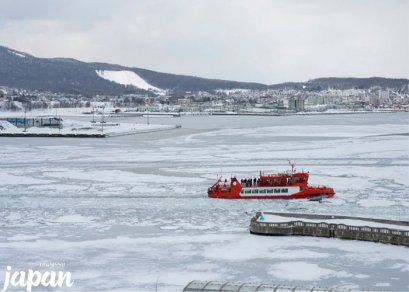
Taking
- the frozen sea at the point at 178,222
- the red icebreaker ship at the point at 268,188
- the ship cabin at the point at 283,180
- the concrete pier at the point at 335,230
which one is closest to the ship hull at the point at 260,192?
the red icebreaker ship at the point at 268,188

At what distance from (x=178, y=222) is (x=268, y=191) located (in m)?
5.98

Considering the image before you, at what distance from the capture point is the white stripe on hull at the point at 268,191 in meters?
22.3

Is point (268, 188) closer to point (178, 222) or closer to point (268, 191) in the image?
point (268, 191)

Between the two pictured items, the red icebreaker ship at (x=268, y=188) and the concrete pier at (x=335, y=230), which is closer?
the concrete pier at (x=335, y=230)

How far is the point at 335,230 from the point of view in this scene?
15.2 meters

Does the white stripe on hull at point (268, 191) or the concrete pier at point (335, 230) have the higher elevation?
the concrete pier at point (335, 230)

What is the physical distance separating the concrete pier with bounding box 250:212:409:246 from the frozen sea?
0.27m

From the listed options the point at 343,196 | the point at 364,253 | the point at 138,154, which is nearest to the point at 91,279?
the point at 364,253

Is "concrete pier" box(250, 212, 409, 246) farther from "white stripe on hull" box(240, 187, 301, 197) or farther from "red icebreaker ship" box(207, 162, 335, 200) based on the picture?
"white stripe on hull" box(240, 187, 301, 197)

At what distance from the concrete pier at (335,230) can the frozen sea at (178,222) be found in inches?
10.7

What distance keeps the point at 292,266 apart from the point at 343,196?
9072 millimetres

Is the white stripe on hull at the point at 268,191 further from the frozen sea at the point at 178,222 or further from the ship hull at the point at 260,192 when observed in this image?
the frozen sea at the point at 178,222

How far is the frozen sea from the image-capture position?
1205 cm

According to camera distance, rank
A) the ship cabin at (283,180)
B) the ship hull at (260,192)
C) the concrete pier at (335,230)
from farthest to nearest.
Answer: the ship cabin at (283,180)
the ship hull at (260,192)
the concrete pier at (335,230)
